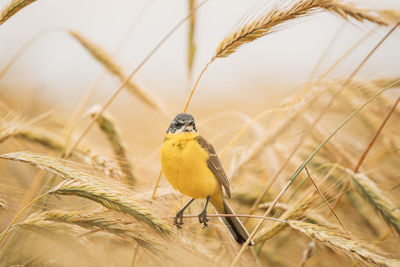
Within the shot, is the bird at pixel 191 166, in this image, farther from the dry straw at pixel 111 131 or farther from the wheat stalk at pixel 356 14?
the wheat stalk at pixel 356 14

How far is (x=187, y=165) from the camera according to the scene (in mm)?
1703

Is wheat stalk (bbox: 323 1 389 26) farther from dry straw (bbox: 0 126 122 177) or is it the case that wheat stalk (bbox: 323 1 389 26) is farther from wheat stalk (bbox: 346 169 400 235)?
dry straw (bbox: 0 126 122 177)

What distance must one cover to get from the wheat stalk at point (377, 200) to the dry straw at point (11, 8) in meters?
2.10

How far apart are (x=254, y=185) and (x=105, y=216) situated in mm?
1706

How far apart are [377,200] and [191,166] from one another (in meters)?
1.17

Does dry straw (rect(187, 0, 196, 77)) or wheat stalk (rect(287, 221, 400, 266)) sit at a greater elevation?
dry straw (rect(187, 0, 196, 77))

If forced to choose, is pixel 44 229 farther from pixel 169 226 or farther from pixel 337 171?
pixel 337 171

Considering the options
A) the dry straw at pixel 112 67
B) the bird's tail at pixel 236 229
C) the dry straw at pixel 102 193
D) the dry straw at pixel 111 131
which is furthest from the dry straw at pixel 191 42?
the dry straw at pixel 102 193

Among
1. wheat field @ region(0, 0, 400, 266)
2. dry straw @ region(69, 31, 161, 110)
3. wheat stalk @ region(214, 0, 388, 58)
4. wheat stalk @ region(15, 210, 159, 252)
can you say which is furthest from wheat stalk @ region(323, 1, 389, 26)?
wheat stalk @ region(15, 210, 159, 252)

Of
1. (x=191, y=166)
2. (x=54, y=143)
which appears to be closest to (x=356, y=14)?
(x=191, y=166)

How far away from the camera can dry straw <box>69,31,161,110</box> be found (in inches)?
106

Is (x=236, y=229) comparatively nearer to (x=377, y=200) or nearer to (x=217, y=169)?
(x=217, y=169)

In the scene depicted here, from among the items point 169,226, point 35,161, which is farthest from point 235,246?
point 35,161

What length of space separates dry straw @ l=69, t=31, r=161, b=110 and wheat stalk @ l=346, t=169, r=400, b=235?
1.52m
